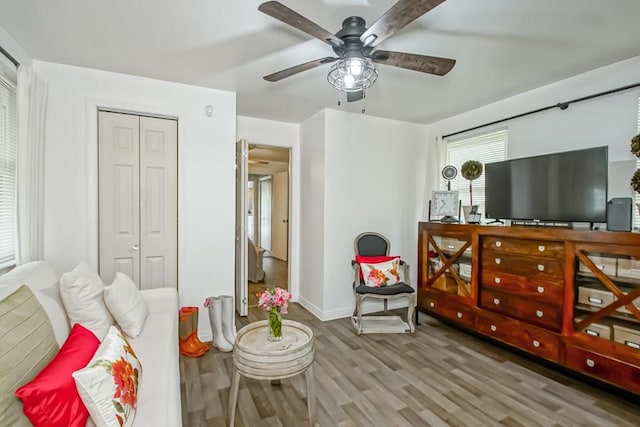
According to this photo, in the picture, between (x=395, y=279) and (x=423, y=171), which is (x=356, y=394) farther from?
(x=423, y=171)

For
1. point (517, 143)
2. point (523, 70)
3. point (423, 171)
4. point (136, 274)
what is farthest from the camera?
point (423, 171)

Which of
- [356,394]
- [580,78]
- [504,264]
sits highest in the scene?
[580,78]

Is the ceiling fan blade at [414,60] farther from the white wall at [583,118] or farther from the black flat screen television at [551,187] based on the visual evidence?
the white wall at [583,118]

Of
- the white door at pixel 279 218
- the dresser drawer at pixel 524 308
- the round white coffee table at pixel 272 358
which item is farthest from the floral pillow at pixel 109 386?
the white door at pixel 279 218

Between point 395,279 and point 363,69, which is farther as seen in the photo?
point 395,279

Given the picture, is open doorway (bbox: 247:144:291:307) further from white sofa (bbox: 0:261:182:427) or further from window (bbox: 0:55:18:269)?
window (bbox: 0:55:18:269)

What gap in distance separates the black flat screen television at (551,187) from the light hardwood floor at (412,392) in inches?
51.6

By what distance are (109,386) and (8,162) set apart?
79.8 inches

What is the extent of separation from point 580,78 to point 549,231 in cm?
146

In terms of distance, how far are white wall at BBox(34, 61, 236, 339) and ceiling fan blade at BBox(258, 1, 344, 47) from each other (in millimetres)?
1819

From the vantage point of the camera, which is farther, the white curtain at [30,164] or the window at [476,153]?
the window at [476,153]

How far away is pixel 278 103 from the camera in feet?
11.6

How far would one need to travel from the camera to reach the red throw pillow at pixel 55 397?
101 centimetres

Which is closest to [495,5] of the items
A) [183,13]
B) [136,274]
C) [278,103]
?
[183,13]
